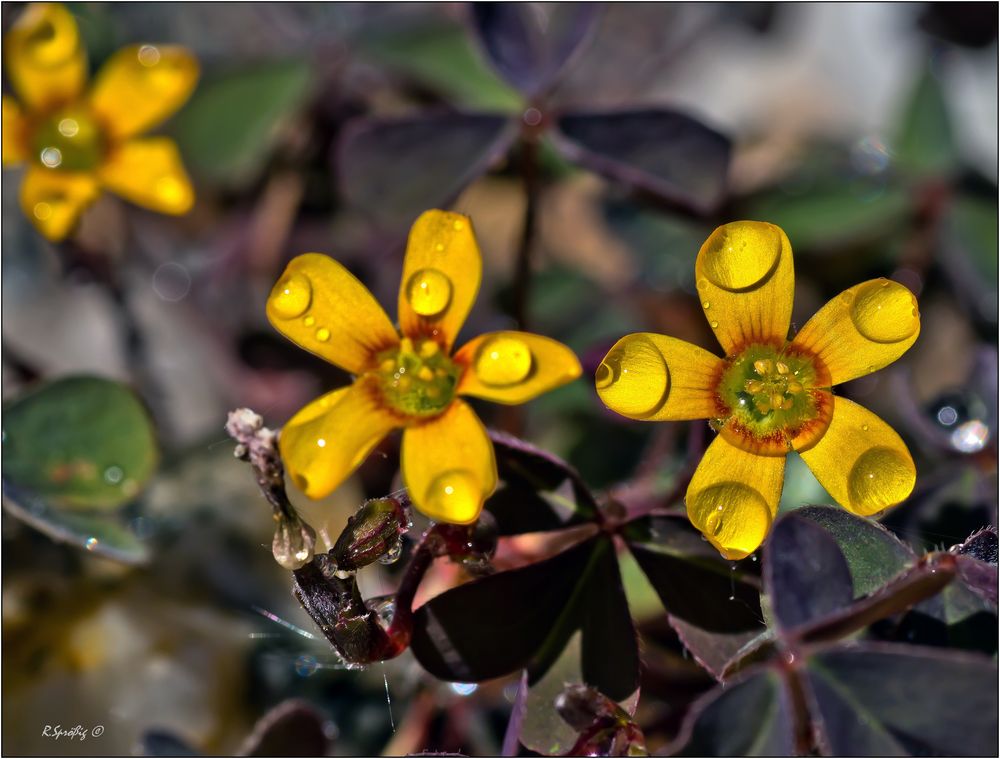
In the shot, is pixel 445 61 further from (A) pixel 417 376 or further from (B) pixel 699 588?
(B) pixel 699 588

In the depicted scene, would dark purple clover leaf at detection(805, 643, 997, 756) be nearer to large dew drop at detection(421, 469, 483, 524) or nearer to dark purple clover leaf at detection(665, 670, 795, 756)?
dark purple clover leaf at detection(665, 670, 795, 756)

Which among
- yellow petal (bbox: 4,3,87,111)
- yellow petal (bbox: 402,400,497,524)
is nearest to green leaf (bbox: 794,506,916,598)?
yellow petal (bbox: 402,400,497,524)

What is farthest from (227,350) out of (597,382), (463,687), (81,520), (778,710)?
(778,710)

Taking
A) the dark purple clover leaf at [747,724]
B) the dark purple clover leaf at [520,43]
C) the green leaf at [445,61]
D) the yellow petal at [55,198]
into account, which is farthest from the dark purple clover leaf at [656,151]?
the dark purple clover leaf at [747,724]

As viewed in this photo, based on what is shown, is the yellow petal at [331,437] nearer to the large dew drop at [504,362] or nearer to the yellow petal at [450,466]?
the yellow petal at [450,466]

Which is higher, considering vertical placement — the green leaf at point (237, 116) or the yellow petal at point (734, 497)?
the yellow petal at point (734, 497)

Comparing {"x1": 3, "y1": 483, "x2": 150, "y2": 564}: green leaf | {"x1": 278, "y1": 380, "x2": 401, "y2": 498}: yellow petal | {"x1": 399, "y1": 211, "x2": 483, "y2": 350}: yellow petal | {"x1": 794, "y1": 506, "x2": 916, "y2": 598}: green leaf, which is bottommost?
{"x1": 3, "y1": 483, "x2": 150, "y2": 564}: green leaf
